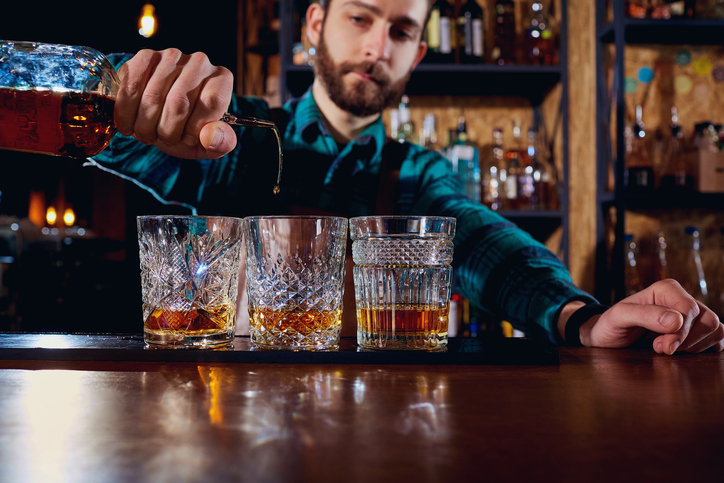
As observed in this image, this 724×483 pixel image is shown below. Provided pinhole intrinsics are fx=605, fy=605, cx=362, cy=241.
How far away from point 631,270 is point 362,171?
4.27 ft

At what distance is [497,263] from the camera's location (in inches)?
51.8

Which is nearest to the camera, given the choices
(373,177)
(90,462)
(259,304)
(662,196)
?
(90,462)

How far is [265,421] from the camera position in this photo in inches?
15.4

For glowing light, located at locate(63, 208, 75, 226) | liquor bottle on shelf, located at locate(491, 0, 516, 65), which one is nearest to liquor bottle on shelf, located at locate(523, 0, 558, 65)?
liquor bottle on shelf, located at locate(491, 0, 516, 65)

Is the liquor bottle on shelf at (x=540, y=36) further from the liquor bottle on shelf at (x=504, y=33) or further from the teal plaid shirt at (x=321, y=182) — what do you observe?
the teal plaid shirt at (x=321, y=182)

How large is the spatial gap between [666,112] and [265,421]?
8.59 feet

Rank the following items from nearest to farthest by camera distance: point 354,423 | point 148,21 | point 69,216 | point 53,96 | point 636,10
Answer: point 354,423 < point 53,96 < point 636,10 < point 148,21 < point 69,216

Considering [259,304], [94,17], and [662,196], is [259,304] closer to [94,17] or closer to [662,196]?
[662,196]

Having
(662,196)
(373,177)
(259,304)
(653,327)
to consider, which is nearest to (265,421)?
(259,304)

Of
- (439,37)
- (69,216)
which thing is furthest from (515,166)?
(69,216)

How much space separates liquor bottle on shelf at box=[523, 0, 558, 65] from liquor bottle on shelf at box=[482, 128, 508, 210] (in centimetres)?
33

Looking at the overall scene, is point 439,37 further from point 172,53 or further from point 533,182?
point 172,53

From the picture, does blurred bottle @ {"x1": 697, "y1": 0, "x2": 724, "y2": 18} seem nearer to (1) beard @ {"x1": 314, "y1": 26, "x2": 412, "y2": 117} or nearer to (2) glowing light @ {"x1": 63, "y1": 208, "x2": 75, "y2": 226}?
(1) beard @ {"x1": 314, "y1": 26, "x2": 412, "y2": 117}

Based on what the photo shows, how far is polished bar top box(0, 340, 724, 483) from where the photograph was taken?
0.31m
